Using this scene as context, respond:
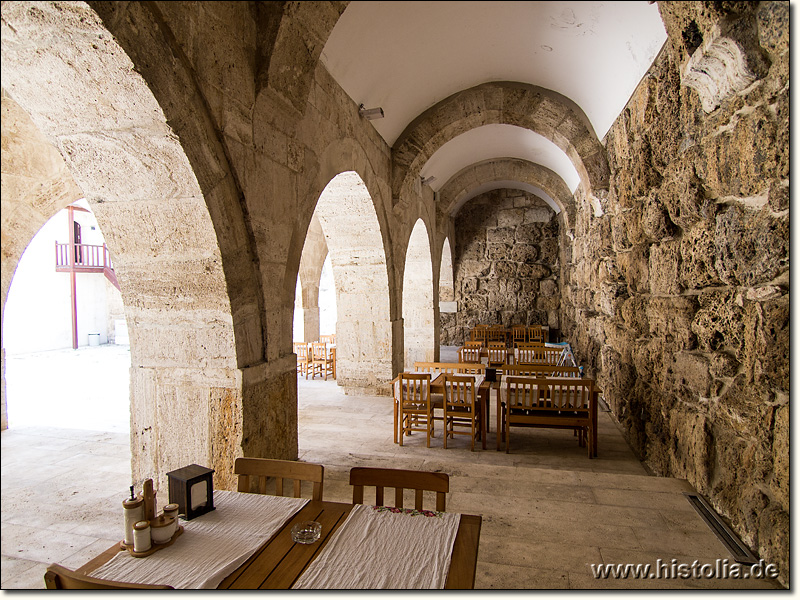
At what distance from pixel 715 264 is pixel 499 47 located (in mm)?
1437

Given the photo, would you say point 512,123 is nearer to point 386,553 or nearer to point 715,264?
point 715,264

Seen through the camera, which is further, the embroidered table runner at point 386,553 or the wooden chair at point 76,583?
the embroidered table runner at point 386,553

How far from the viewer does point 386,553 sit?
1.30 m

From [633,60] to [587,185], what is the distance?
2808 millimetres

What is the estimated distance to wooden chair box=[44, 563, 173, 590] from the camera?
98 cm

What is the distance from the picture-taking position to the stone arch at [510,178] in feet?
25.5

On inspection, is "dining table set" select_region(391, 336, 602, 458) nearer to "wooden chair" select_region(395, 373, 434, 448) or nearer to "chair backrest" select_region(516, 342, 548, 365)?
"wooden chair" select_region(395, 373, 434, 448)

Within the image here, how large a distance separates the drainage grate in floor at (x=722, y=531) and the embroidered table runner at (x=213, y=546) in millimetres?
1689

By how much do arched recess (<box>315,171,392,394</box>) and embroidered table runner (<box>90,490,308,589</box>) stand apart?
3.32 meters

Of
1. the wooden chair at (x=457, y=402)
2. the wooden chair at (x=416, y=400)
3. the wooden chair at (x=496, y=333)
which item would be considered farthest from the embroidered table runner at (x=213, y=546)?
the wooden chair at (x=496, y=333)

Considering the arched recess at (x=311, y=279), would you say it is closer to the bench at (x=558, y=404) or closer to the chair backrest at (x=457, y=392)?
the chair backrest at (x=457, y=392)

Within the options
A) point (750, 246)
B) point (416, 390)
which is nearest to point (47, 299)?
point (416, 390)

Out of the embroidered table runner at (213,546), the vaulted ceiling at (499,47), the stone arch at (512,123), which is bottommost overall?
the embroidered table runner at (213,546)

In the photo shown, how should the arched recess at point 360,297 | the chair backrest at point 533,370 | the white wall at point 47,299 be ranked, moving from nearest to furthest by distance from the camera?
the chair backrest at point 533,370 → the arched recess at point 360,297 → the white wall at point 47,299
